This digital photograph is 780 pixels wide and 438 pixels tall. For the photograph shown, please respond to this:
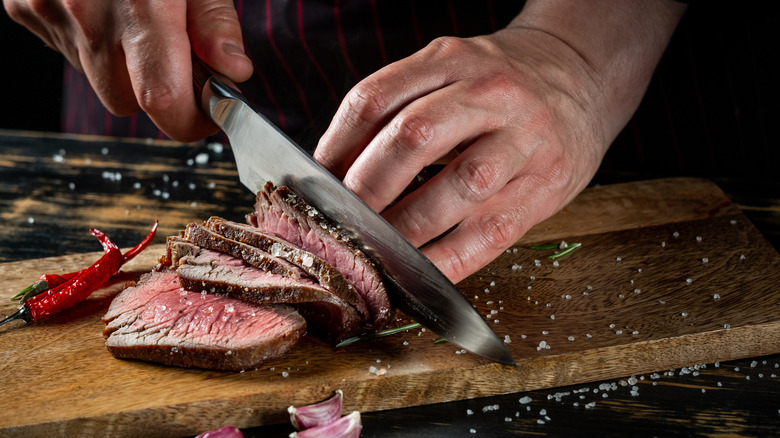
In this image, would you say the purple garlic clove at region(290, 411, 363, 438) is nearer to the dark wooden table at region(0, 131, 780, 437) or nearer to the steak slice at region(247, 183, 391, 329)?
the dark wooden table at region(0, 131, 780, 437)

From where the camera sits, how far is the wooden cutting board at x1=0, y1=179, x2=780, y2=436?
194 centimetres

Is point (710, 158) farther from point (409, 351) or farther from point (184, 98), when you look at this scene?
point (184, 98)

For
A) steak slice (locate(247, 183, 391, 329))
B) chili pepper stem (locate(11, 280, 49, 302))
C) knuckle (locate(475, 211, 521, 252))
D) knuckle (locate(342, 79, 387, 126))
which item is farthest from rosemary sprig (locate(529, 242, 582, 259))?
chili pepper stem (locate(11, 280, 49, 302))

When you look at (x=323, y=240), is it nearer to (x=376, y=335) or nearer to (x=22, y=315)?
(x=376, y=335)

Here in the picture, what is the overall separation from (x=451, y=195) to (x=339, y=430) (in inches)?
27.9

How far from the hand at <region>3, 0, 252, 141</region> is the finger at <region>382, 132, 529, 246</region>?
0.92 meters

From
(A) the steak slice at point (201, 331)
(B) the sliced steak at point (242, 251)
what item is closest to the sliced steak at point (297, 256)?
(B) the sliced steak at point (242, 251)

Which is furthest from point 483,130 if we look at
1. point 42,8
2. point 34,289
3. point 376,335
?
point 42,8

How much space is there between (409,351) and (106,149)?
229 cm

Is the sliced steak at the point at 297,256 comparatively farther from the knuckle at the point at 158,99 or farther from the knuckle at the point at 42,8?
the knuckle at the point at 42,8

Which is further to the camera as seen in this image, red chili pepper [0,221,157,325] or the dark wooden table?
red chili pepper [0,221,157,325]

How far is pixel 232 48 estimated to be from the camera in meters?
2.56

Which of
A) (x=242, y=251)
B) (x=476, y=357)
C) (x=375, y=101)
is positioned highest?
(x=375, y=101)

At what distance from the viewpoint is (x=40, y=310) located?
7.57 feet
